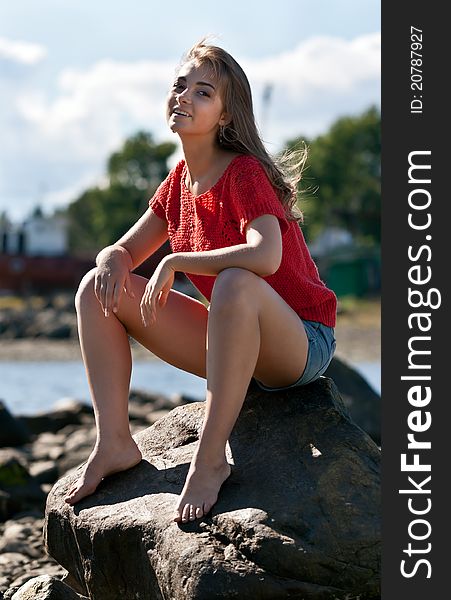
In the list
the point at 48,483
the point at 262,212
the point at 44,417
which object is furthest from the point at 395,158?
the point at 44,417

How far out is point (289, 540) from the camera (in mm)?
3719

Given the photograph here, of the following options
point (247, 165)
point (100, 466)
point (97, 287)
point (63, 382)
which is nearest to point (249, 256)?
point (247, 165)

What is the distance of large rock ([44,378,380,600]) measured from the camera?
3711 mm

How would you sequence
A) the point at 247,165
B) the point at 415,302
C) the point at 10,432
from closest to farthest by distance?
1. the point at 415,302
2. the point at 247,165
3. the point at 10,432

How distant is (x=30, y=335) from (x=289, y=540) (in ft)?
115

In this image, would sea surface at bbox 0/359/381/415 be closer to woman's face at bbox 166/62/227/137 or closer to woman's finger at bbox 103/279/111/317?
woman's finger at bbox 103/279/111/317

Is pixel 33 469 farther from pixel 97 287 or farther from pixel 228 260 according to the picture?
pixel 228 260

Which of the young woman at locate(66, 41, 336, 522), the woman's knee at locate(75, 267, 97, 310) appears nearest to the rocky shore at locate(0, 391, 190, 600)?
the young woman at locate(66, 41, 336, 522)

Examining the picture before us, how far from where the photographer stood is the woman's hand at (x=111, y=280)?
4.31m

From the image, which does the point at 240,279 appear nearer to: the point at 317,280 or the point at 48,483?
the point at 317,280

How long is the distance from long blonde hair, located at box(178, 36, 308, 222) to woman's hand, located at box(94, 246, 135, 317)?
604mm

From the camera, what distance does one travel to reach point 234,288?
384cm

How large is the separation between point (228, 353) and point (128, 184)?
5778 cm

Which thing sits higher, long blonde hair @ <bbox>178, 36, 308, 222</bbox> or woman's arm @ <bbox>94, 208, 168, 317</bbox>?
A: long blonde hair @ <bbox>178, 36, 308, 222</bbox>
